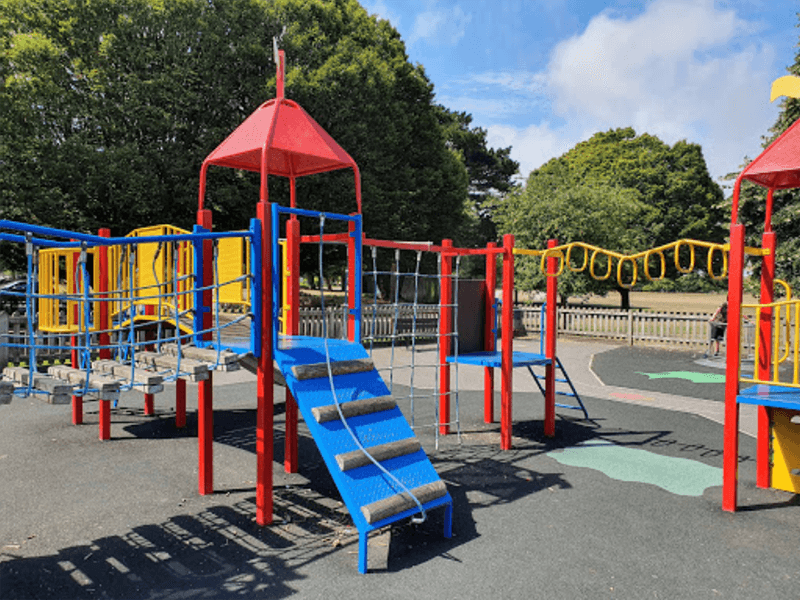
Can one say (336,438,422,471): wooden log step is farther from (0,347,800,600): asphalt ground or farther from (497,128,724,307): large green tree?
(497,128,724,307): large green tree

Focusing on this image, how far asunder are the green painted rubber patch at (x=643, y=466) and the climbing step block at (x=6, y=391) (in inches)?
217

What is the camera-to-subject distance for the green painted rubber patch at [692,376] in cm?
1267

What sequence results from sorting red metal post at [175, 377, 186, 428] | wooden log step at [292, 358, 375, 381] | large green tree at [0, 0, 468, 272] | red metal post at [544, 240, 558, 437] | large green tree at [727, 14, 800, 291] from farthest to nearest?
large green tree at [0, 0, 468, 272], large green tree at [727, 14, 800, 291], red metal post at [175, 377, 186, 428], red metal post at [544, 240, 558, 437], wooden log step at [292, 358, 375, 381]

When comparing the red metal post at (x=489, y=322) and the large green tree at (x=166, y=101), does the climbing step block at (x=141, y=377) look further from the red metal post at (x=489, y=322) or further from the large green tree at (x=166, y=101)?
the large green tree at (x=166, y=101)

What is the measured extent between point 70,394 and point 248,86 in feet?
58.4

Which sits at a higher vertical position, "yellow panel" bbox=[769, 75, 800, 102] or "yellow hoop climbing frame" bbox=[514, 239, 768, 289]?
"yellow panel" bbox=[769, 75, 800, 102]

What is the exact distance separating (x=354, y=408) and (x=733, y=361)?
3.58 metres

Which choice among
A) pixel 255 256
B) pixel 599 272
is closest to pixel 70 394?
pixel 255 256

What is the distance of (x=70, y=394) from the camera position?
3850mm

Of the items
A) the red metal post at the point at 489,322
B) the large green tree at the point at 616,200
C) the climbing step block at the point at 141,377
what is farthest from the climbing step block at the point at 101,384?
the large green tree at the point at 616,200

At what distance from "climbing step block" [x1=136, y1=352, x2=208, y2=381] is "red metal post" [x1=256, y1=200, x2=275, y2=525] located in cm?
52

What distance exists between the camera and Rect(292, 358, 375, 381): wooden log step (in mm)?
4862

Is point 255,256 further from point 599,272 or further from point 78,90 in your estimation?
point 599,272

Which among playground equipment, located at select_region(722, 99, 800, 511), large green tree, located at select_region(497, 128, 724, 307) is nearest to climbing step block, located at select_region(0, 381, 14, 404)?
playground equipment, located at select_region(722, 99, 800, 511)
